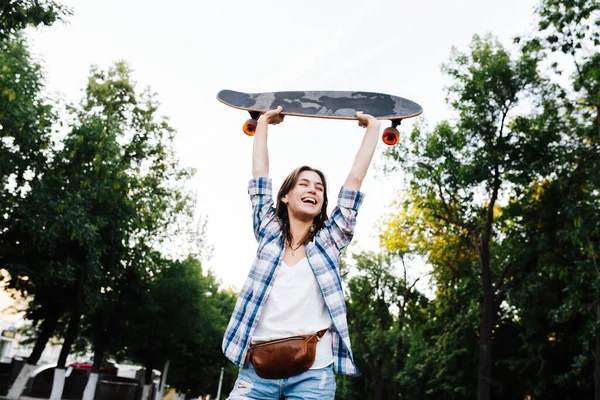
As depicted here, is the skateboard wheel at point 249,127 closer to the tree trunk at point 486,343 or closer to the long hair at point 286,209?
the long hair at point 286,209

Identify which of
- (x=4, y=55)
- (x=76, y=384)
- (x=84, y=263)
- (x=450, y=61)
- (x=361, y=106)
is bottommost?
(x=76, y=384)

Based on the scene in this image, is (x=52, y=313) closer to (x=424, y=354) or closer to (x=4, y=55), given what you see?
(x=4, y=55)

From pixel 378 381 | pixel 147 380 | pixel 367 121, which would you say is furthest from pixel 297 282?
pixel 378 381

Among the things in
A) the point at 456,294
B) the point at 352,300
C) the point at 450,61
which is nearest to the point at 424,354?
the point at 456,294

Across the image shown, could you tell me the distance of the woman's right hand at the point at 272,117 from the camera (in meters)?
3.47

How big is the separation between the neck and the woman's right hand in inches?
26.8

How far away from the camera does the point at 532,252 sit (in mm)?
21375

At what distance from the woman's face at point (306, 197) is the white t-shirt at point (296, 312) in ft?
1.19

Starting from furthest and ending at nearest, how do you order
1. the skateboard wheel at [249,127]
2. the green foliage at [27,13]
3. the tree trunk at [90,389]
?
the tree trunk at [90,389], the green foliage at [27,13], the skateboard wheel at [249,127]

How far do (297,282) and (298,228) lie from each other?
0.38 m

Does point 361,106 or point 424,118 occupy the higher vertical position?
point 424,118

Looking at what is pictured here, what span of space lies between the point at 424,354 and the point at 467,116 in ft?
47.2

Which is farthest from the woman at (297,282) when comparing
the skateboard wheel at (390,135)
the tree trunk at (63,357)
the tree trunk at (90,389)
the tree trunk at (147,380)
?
the tree trunk at (147,380)

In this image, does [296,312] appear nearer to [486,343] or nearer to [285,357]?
[285,357]
